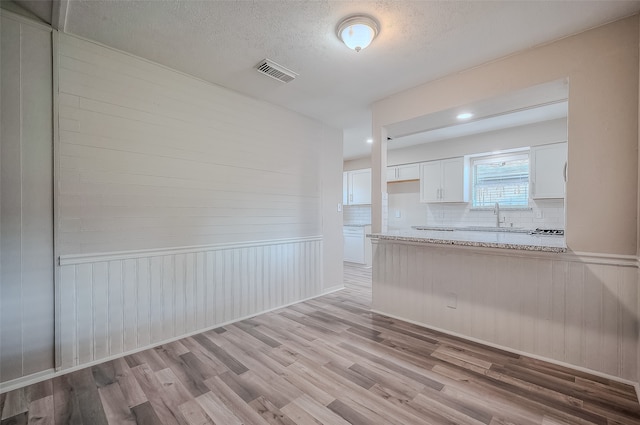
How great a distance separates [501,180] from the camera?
4.78 metres

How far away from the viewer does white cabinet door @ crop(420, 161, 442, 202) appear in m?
5.22

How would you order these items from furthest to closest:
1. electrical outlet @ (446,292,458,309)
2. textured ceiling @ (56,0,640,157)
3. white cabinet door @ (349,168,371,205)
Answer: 1. white cabinet door @ (349,168,371,205)
2. electrical outlet @ (446,292,458,309)
3. textured ceiling @ (56,0,640,157)

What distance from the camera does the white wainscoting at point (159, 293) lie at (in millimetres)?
2186

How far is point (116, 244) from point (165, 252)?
0.40 metres

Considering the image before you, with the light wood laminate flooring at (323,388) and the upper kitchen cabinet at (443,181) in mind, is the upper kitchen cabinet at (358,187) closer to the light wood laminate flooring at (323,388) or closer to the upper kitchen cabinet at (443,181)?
the upper kitchen cabinet at (443,181)

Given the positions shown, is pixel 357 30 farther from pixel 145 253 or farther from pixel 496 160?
pixel 496 160

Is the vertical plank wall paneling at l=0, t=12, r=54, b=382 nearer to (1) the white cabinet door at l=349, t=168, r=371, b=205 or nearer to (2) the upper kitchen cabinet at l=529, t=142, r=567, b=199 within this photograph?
(1) the white cabinet door at l=349, t=168, r=371, b=205

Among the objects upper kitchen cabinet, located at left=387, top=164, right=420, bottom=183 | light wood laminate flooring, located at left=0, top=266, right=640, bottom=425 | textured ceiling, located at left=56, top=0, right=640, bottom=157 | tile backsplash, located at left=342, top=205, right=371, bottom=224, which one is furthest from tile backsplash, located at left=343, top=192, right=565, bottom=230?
textured ceiling, located at left=56, top=0, right=640, bottom=157

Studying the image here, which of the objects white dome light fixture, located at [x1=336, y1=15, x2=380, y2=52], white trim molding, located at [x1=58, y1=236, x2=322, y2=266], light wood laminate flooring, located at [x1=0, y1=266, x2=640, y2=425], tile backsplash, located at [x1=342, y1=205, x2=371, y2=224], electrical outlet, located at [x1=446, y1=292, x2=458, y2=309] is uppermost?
white dome light fixture, located at [x1=336, y1=15, x2=380, y2=52]

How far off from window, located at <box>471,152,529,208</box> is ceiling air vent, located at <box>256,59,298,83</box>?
12.7 feet

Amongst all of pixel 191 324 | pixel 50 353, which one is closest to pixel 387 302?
pixel 191 324

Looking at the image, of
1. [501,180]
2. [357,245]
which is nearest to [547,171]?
[501,180]

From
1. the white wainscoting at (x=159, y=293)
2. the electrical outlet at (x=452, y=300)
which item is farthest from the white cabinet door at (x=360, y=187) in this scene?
the electrical outlet at (x=452, y=300)

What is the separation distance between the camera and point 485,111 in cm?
293
